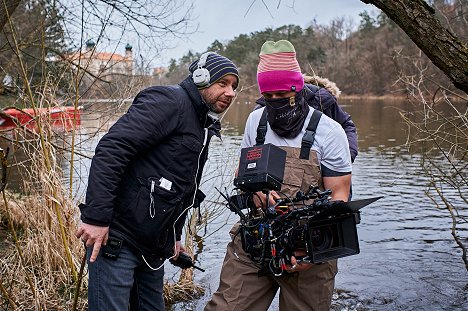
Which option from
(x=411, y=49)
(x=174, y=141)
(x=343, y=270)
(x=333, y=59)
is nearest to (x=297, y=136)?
(x=174, y=141)

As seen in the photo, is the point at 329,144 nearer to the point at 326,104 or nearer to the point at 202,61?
the point at 202,61

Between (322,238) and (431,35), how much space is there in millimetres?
1287

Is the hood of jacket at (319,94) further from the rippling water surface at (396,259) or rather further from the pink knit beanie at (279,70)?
the rippling water surface at (396,259)

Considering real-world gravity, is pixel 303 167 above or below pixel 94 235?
above

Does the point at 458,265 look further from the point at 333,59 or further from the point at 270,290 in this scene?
the point at 333,59

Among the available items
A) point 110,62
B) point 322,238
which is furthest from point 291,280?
point 110,62

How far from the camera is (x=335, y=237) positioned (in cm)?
290

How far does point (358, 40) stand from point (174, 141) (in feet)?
276

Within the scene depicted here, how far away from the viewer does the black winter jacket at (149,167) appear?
2473 millimetres

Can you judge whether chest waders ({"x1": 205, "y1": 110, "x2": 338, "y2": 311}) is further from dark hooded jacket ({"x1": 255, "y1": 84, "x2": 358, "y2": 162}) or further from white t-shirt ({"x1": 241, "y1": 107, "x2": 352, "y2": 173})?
dark hooded jacket ({"x1": 255, "y1": 84, "x2": 358, "y2": 162})

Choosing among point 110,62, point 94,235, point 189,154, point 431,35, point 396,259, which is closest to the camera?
point 94,235

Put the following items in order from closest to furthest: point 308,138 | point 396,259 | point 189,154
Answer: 1. point 189,154
2. point 308,138
3. point 396,259

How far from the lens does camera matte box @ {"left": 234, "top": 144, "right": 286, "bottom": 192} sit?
2.79 m

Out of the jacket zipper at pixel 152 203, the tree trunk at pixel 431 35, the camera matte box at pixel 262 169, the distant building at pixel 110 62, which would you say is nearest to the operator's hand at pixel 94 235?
the jacket zipper at pixel 152 203
